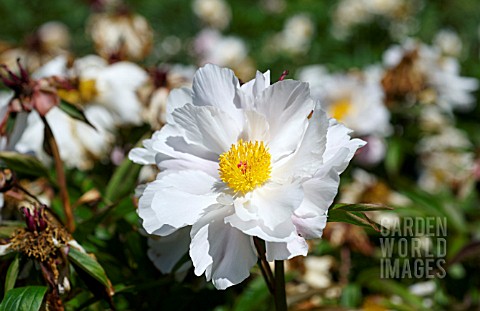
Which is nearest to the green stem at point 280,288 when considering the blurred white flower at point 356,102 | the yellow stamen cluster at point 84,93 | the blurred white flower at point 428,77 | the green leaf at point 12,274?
the green leaf at point 12,274

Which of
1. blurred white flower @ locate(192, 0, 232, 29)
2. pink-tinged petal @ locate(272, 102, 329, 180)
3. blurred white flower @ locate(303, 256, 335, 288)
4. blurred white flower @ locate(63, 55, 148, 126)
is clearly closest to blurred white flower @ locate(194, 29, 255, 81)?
blurred white flower @ locate(192, 0, 232, 29)

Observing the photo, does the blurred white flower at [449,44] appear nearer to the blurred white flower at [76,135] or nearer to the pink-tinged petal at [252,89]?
the blurred white flower at [76,135]

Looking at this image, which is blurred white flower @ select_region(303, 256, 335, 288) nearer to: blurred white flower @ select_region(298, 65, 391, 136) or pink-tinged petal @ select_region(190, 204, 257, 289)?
blurred white flower @ select_region(298, 65, 391, 136)

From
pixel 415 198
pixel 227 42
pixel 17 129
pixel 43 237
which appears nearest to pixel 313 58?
pixel 227 42

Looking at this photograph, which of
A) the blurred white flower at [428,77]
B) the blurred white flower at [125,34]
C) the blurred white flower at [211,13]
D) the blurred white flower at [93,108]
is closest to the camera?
the blurred white flower at [93,108]

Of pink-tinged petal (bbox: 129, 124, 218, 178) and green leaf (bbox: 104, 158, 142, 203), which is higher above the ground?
pink-tinged petal (bbox: 129, 124, 218, 178)

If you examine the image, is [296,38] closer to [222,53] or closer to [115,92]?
[222,53]
